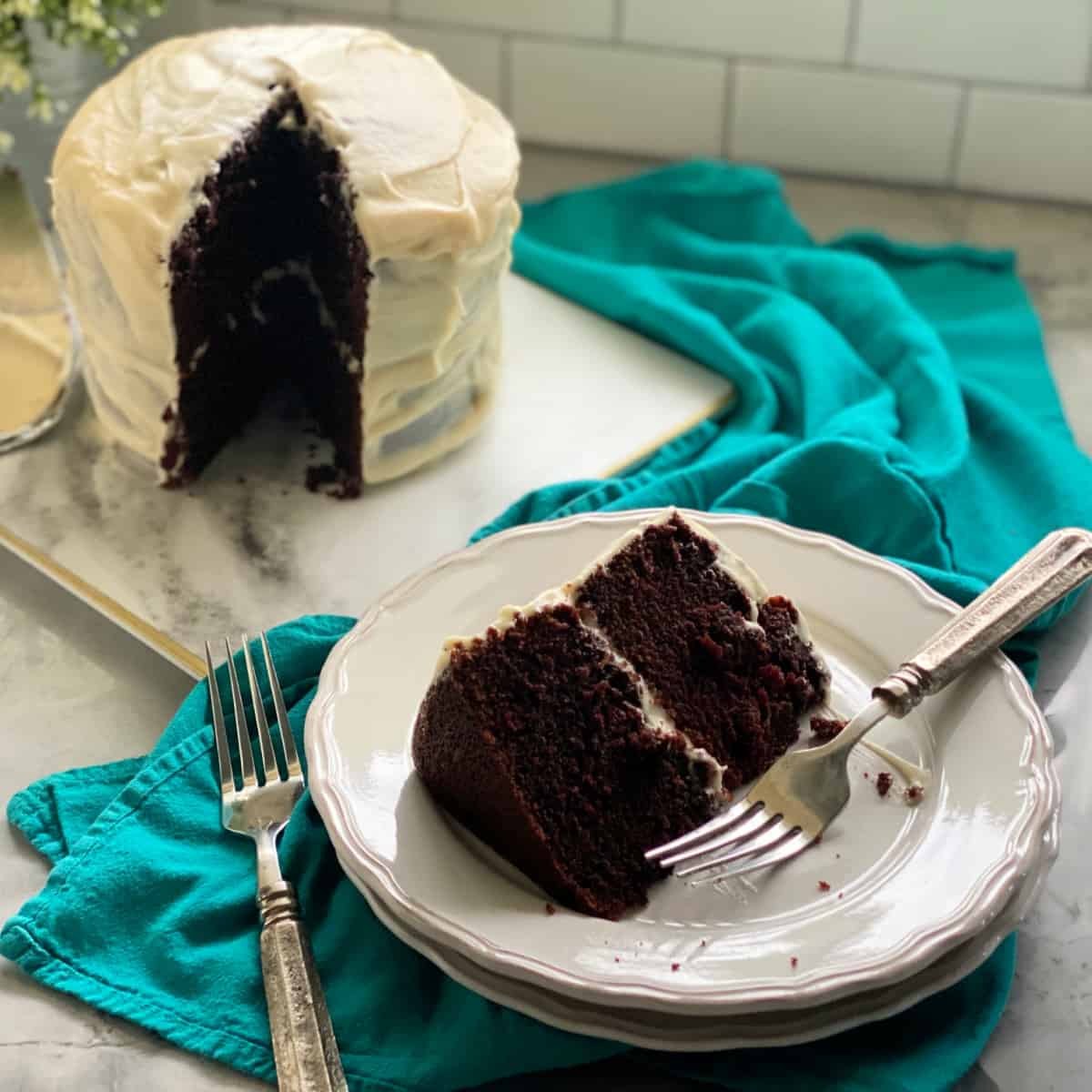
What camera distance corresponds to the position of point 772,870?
152cm

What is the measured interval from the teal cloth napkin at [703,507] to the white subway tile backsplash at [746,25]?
317 mm

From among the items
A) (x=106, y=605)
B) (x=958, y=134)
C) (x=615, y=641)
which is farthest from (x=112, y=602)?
(x=958, y=134)

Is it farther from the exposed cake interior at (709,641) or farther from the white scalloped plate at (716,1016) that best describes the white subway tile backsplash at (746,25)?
the white scalloped plate at (716,1016)

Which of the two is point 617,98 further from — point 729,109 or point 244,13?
point 244,13

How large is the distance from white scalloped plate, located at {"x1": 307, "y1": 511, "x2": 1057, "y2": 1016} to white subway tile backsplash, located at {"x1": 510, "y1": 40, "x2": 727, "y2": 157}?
156 cm

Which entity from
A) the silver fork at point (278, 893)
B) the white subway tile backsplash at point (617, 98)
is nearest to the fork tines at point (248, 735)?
the silver fork at point (278, 893)

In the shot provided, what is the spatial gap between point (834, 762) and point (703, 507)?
0.63 metres

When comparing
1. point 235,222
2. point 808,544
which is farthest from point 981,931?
point 235,222

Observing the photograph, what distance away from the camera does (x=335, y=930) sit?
4.98ft

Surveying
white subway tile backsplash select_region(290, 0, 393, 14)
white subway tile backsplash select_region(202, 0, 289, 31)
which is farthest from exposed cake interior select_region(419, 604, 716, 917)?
white subway tile backsplash select_region(202, 0, 289, 31)

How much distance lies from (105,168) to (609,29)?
4.42 feet

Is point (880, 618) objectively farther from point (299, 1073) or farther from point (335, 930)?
point (299, 1073)

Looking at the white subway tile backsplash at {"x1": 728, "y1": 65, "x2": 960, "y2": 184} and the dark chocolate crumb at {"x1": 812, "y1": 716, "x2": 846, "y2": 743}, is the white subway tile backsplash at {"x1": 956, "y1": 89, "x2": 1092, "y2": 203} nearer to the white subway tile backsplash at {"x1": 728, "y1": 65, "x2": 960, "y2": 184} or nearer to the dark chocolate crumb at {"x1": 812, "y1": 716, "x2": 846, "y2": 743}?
the white subway tile backsplash at {"x1": 728, "y1": 65, "x2": 960, "y2": 184}

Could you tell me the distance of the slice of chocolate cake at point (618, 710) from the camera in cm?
150
